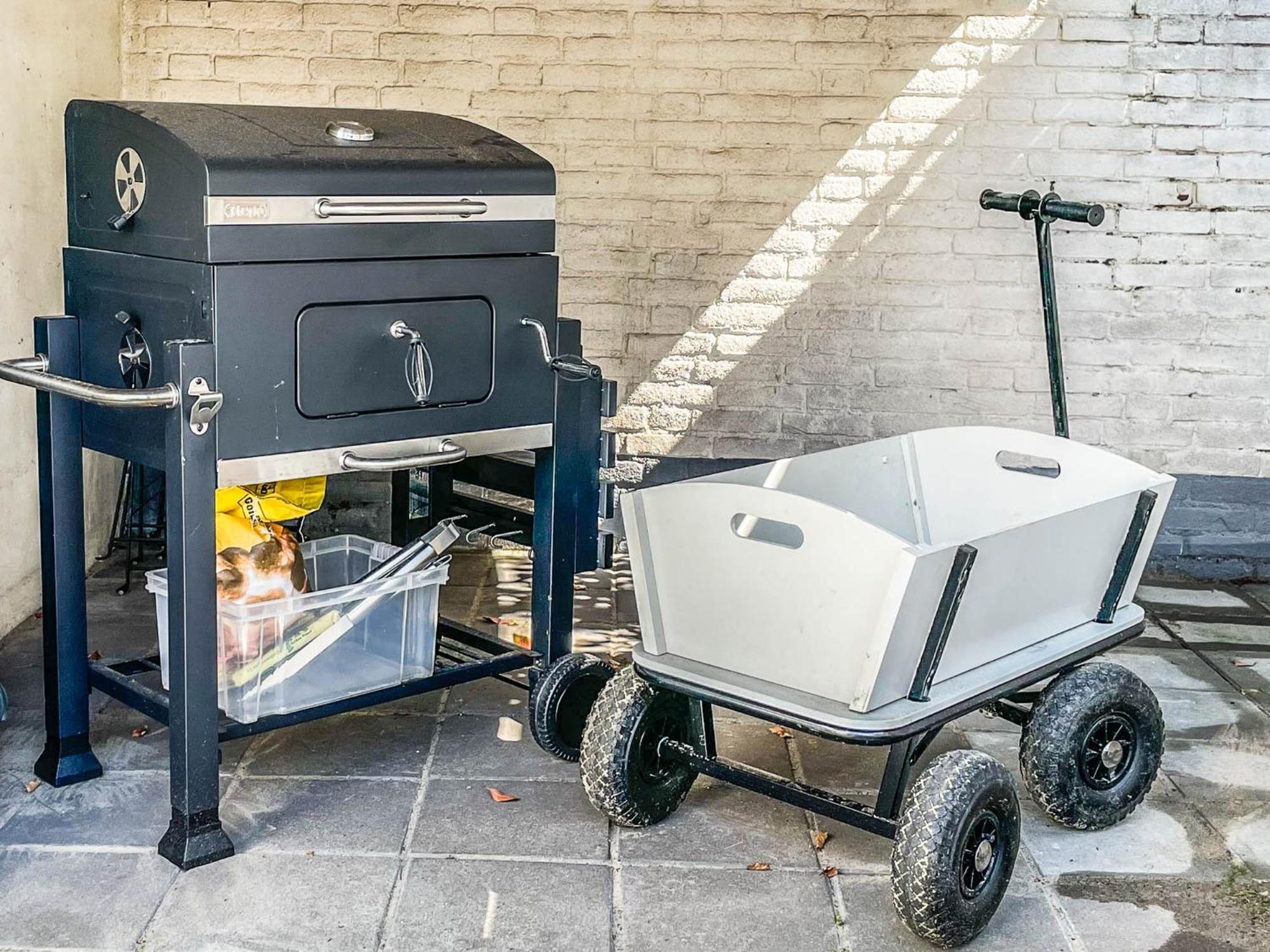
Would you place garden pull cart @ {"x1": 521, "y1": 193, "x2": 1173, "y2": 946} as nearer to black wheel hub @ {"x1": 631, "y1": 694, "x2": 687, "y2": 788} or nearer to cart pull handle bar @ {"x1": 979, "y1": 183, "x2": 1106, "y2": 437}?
black wheel hub @ {"x1": 631, "y1": 694, "x2": 687, "y2": 788}

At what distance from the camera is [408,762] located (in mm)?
3020

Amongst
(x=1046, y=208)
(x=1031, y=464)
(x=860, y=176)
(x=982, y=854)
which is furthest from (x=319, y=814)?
(x=860, y=176)

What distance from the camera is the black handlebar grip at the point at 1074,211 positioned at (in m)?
3.38

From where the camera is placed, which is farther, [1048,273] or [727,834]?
[1048,273]

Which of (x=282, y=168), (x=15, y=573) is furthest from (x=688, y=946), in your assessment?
(x=15, y=573)

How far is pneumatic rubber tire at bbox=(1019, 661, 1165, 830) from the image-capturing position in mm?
2641

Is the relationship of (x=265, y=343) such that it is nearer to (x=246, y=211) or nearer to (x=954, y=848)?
(x=246, y=211)

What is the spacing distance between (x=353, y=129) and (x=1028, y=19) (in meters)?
2.66

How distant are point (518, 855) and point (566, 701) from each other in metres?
0.43

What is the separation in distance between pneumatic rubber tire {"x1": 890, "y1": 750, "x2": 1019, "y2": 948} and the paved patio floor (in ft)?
0.26

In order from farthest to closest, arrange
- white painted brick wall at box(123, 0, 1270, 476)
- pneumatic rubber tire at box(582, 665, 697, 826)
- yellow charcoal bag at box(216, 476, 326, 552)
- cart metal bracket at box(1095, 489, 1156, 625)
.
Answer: white painted brick wall at box(123, 0, 1270, 476) < yellow charcoal bag at box(216, 476, 326, 552) < cart metal bracket at box(1095, 489, 1156, 625) < pneumatic rubber tire at box(582, 665, 697, 826)

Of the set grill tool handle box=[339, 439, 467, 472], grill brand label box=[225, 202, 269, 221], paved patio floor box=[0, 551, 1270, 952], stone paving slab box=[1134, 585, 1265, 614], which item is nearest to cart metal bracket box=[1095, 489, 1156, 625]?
paved patio floor box=[0, 551, 1270, 952]

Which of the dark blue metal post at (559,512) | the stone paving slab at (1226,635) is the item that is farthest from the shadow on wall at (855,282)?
the dark blue metal post at (559,512)

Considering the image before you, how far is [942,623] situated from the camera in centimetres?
232
